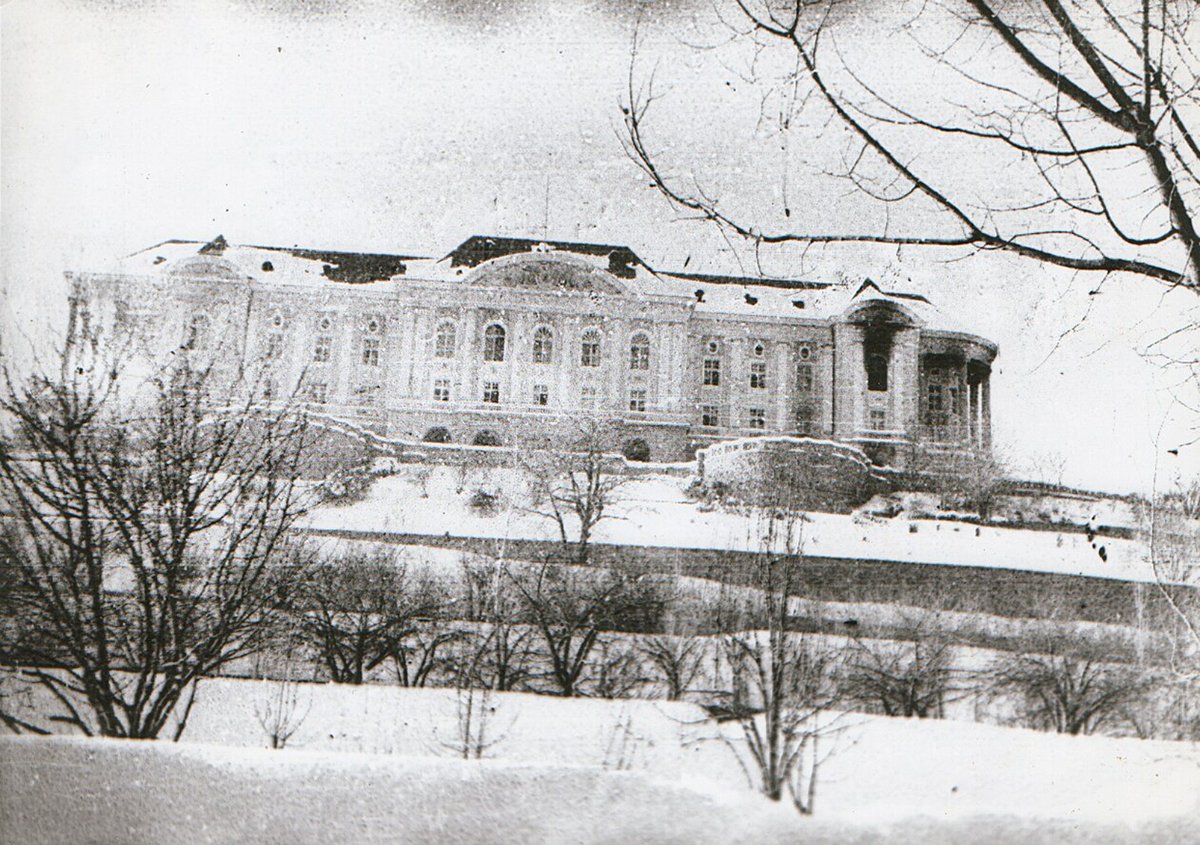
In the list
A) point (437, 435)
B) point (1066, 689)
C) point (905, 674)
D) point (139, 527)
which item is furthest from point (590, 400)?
point (1066, 689)

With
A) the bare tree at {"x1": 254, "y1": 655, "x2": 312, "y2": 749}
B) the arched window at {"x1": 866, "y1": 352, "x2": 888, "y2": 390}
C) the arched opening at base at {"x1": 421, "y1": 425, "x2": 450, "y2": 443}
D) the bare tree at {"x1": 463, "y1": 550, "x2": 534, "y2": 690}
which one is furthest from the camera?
the arched window at {"x1": 866, "y1": 352, "x2": 888, "y2": 390}

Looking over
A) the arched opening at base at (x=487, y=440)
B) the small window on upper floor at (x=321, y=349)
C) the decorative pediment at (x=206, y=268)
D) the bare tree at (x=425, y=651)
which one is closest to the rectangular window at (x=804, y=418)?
the arched opening at base at (x=487, y=440)

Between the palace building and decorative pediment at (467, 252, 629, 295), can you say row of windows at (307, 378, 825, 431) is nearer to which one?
the palace building

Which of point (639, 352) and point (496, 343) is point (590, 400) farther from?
point (496, 343)

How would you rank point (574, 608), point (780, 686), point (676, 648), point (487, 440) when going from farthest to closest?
point (487, 440), point (574, 608), point (676, 648), point (780, 686)

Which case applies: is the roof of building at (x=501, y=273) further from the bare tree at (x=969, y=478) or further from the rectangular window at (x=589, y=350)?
the bare tree at (x=969, y=478)

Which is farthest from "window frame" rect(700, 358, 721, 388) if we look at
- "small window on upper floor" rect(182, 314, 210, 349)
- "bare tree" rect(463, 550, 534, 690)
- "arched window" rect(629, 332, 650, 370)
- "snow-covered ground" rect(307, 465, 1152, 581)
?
"small window on upper floor" rect(182, 314, 210, 349)
